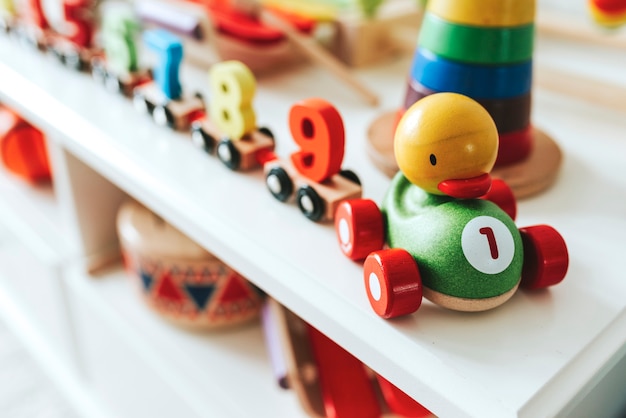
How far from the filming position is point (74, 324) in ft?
3.07

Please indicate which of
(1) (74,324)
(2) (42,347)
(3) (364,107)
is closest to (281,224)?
(3) (364,107)

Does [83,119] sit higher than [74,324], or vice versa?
[83,119]

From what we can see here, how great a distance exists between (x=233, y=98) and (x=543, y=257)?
1.00 feet

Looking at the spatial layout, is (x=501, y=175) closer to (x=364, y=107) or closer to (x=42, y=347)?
(x=364, y=107)

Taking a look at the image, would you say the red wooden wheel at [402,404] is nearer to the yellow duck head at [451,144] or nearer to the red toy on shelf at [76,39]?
the yellow duck head at [451,144]

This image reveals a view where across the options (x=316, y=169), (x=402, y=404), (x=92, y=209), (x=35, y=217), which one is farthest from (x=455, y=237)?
(x=35, y=217)

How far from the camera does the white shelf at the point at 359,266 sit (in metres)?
0.41

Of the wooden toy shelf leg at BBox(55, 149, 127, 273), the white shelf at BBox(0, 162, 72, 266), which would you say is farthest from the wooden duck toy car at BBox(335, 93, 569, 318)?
the white shelf at BBox(0, 162, 72, 266)

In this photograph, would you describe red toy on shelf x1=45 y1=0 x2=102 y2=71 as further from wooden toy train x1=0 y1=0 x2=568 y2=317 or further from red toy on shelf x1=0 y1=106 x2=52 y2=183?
wooden toy train x1=0 y1=0 x2=568 y2=317

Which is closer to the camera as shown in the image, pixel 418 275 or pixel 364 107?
pixel 418 275

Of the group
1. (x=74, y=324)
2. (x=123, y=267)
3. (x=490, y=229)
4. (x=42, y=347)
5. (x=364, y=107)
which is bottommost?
(x=42, y=347)

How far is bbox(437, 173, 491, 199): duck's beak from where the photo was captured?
0.43 metres

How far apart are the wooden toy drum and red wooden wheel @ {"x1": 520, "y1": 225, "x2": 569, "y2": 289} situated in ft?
1.19

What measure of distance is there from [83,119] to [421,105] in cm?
42
